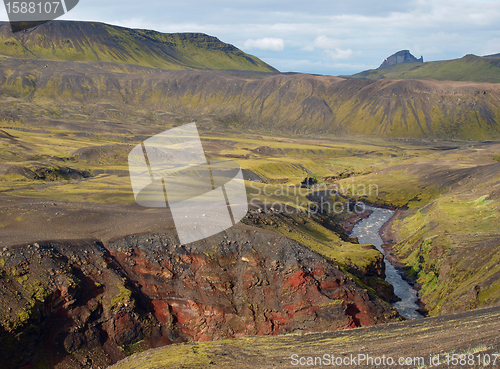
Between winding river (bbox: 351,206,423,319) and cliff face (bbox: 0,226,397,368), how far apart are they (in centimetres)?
1143

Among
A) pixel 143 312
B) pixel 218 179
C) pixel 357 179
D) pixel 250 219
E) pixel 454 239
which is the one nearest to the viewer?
pixel 143 312

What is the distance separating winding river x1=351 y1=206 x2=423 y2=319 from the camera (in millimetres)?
52156

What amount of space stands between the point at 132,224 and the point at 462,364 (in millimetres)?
33211

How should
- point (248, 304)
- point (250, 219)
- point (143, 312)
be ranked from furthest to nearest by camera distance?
point (250, 219)
point (248, 304)
point (143, 312)

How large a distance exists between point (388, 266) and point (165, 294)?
138 ft

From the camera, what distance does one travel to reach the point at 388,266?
222ft

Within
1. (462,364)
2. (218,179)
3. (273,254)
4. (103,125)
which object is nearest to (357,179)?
(218,179)

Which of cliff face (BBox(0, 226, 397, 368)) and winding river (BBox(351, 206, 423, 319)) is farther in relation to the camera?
winding river (BBox(351, 206, 423, 319))

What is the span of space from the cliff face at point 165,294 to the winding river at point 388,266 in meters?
11.4

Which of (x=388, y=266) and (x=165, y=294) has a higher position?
(x=165, y=294)

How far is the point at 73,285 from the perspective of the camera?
34562 millimetres

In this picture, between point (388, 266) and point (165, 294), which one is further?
point (388, 266)

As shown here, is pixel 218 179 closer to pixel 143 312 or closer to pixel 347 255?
pixel 347 255

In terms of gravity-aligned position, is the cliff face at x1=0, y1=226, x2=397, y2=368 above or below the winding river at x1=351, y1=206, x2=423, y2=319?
above
